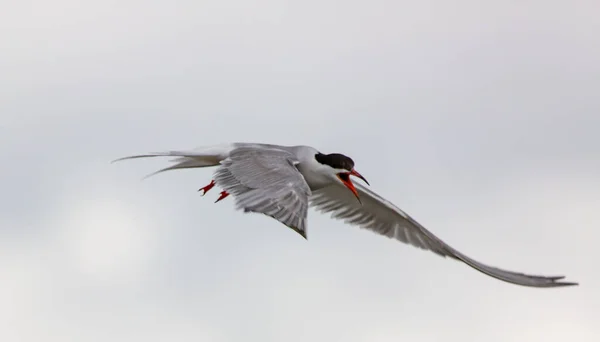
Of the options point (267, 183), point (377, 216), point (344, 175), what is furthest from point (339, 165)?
point (377, 216)

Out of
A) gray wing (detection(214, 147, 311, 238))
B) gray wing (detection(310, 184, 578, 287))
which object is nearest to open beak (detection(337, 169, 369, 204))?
gray wing (detection(214, 147, 311, 238))

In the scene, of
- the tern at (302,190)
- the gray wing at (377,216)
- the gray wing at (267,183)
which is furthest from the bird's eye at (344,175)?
the gray wing at (377,216)

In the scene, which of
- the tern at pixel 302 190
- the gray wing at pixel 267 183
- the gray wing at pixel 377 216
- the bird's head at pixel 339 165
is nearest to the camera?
the gray wing at pixel 267 183

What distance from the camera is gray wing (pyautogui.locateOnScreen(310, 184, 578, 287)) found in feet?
58.7

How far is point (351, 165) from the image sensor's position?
16.2 m

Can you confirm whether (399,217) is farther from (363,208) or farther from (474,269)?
(474,269)

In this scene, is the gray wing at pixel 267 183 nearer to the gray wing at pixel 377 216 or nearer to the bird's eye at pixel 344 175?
the bird's eye at pixel 344 175

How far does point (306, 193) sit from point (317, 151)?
3036 millimetres

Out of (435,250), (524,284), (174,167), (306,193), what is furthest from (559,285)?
(174,167)

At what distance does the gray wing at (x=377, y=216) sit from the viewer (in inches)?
705

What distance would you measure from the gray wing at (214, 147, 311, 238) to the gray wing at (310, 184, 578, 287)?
8.61 feet

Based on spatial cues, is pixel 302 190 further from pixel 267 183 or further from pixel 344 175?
pixel 344 175

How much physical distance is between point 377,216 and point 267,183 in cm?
497

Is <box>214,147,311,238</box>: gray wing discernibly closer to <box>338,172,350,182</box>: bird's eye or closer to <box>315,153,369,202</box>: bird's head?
<box>315,153,369,202</box>: bird's head
